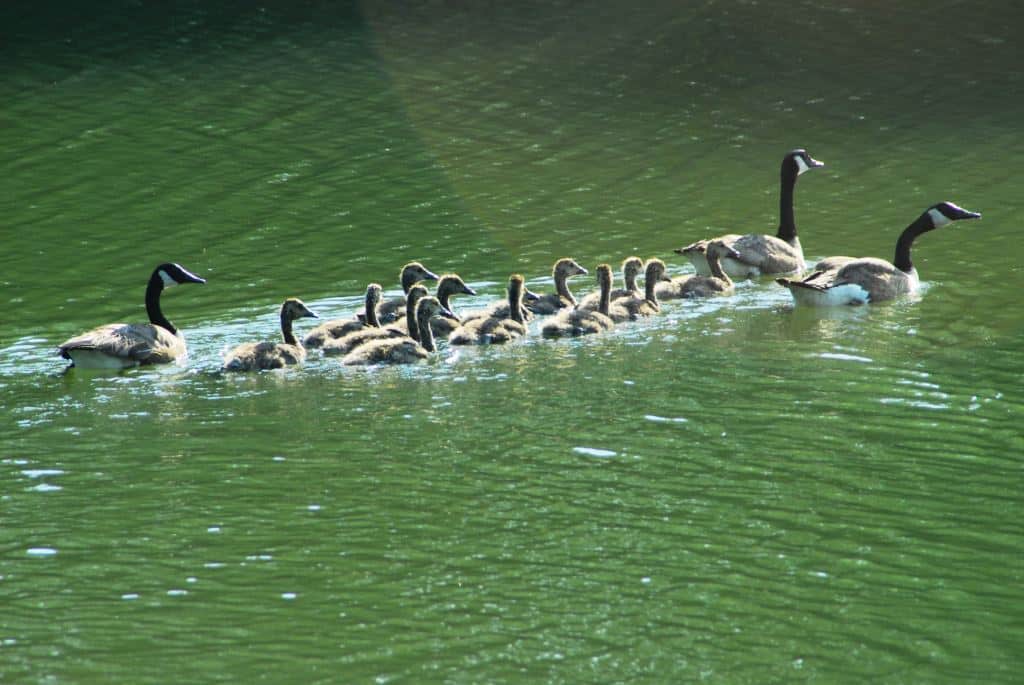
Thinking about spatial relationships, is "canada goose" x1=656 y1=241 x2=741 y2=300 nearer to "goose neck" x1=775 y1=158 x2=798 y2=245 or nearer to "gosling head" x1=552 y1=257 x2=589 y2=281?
"gosling head" x1=552 y1=257 x2=589 y2=281

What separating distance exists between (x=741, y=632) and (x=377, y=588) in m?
2.33

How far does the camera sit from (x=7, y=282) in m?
21.2

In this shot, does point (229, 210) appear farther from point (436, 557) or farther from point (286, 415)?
point (436, 557)

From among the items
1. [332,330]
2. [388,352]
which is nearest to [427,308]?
[388,352]

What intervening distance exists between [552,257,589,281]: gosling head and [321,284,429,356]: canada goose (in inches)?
85.4

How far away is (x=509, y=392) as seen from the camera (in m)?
15.1

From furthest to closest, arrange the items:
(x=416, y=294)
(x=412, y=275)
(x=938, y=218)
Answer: (x=938, y=218) < (x=412, y=275) < (x=416, y=294)

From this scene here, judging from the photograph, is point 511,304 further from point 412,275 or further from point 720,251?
point 720,251

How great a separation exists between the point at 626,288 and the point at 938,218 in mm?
4353

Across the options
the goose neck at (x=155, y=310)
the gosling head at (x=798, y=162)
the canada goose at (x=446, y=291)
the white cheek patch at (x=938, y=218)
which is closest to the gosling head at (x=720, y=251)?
the white cheek patch at (x=938, y=218)

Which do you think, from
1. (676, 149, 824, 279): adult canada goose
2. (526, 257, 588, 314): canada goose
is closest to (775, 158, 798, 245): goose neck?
(676, 149, 824, 279): adult canada goose

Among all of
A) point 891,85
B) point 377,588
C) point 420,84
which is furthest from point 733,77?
point 377,588

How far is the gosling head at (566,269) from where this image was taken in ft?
62.3

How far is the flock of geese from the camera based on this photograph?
1648 cm
